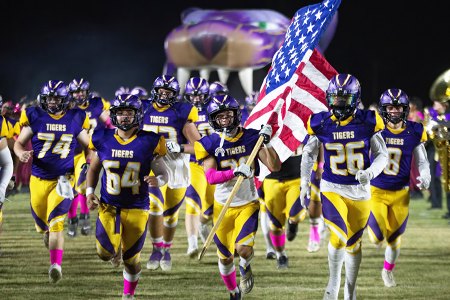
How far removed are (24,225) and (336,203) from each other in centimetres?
689

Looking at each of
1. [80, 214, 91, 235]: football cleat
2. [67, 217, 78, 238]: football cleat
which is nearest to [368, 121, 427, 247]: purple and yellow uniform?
[67, 217, 78, 238]: football cleat

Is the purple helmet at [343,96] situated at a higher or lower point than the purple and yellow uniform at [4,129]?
higher

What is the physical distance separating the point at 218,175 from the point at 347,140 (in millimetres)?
1130

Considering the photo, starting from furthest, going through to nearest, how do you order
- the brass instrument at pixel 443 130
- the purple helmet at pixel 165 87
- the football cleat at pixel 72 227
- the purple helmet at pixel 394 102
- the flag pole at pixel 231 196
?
the football cleat at pixel 72 227, the purple helmet at pixel 165 87, the purple helmet at pixel 394 102, the brass instrument at pixel 443 130, the flag pole at pixel 231 196

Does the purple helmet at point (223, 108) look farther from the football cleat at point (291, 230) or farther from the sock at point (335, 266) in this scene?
the football cleat at point (291, 230)

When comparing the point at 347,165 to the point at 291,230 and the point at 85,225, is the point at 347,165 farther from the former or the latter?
the point at 85,225

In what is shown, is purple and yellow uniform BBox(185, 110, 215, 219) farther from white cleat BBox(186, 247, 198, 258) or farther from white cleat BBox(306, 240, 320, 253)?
white cleat BBox(306, 240, 320, 253)

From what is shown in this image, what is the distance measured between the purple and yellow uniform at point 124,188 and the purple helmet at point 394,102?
7.68ft

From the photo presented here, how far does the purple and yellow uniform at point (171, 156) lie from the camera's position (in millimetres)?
9172

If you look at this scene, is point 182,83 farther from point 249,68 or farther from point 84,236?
point 84,236

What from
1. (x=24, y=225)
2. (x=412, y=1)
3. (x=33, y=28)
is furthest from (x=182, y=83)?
(x=24, y=225)

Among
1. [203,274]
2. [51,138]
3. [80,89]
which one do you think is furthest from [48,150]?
[80,89]

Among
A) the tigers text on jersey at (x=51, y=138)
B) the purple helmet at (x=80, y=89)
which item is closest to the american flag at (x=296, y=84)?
the tigers text on jersey at (x=51, y=138)

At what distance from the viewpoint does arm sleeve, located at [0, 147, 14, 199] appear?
342 inches
